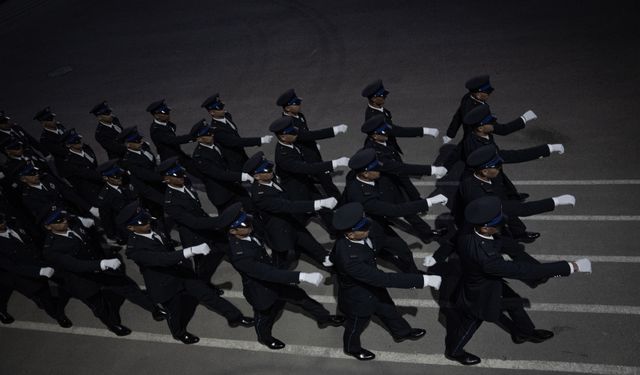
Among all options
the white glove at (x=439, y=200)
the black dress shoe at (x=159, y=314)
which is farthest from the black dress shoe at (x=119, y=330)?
the white glove at (x=439, y=200)

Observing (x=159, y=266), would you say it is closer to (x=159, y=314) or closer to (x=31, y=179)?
(x=159, y=314)

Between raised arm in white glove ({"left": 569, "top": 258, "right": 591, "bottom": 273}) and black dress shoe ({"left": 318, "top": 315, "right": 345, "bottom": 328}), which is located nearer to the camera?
raised arm in white glove ({"left": 569, "top": 258, "right": 591, "bottom": 273})

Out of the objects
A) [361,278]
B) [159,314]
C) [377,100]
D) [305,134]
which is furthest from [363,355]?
[377,100]

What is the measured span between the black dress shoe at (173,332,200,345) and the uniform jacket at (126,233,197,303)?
24.3 inches

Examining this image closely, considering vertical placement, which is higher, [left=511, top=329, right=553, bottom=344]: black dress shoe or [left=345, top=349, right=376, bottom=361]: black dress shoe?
[left=345, top=349, right=376, bottom=361]: black dress shoe

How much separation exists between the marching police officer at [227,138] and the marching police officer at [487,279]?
166 inches

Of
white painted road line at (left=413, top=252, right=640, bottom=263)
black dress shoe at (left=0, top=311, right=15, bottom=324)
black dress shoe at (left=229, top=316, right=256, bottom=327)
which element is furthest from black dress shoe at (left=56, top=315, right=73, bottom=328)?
white painted road line at (left=413, top=252, right=640, bottom=263)

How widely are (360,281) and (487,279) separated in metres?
1.27

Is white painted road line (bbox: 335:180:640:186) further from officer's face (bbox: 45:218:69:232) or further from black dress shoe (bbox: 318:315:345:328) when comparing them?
officer's face (bbox: 45:218:69:232)

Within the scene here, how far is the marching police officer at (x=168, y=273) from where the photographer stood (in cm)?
546

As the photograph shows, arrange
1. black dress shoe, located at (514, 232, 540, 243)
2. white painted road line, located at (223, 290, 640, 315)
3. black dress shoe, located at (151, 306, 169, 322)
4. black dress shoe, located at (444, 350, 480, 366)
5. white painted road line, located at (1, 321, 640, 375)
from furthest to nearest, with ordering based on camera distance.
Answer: black dress shoe, located at (514, 232, 540, 243) < black dress shoe, located at (151, 306, 169, 322) < white painted road line, located at (223, 290, 640, 315) < black dress shoe, located at (444, 350, 480, 366) < white painted road line, located at (1, 321, 640, 375)

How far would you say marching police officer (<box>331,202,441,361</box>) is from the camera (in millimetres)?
4781

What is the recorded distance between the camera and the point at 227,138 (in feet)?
25.8

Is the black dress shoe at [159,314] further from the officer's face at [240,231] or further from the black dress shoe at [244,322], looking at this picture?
the officer's face at [240,231]
